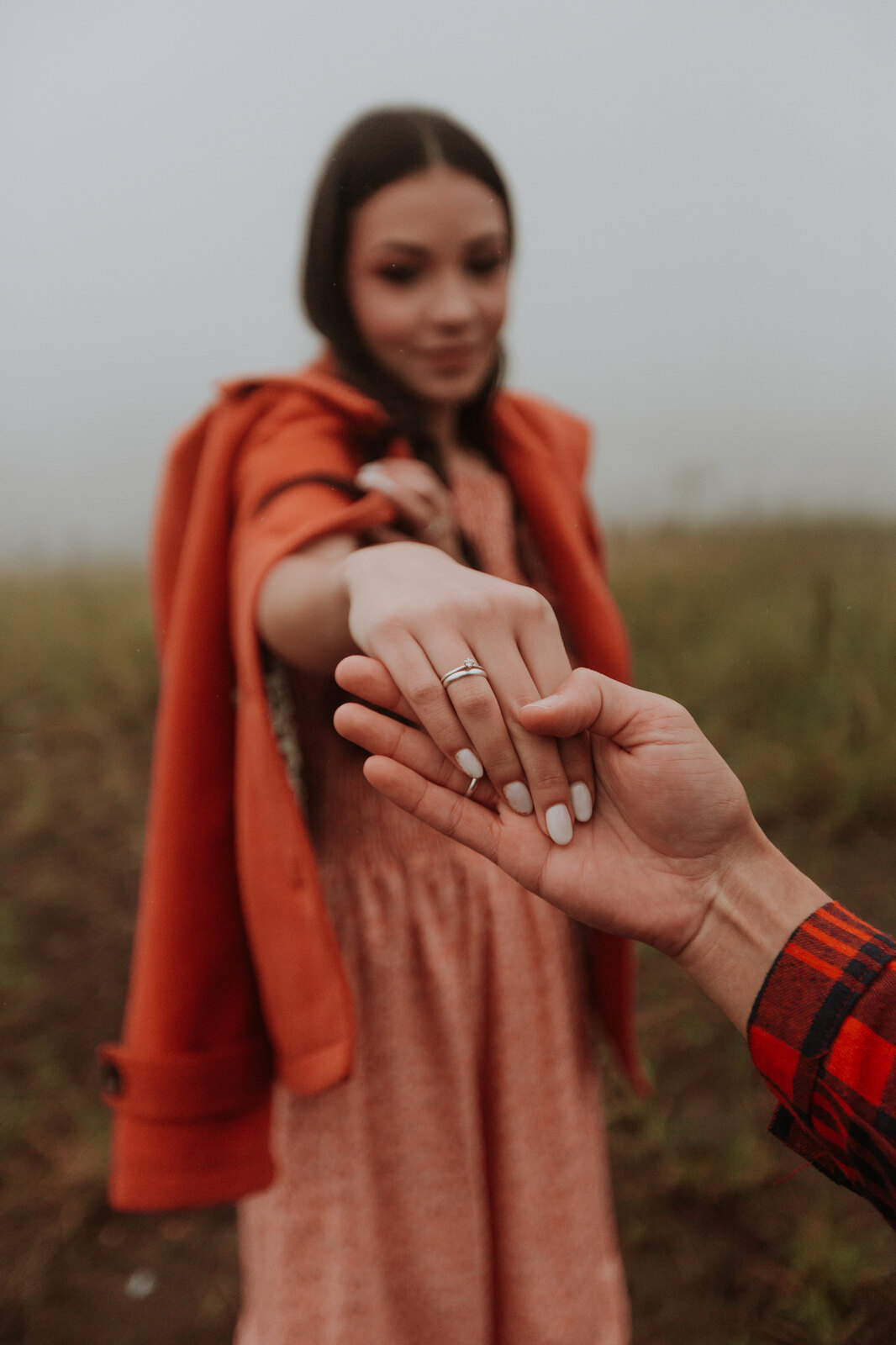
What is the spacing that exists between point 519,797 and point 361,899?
328mm

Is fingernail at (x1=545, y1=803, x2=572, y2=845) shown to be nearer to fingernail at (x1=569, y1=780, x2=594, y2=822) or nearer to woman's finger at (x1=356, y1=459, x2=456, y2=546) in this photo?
fingernail at (x1=569, y1=780, x2=594, y2=822)

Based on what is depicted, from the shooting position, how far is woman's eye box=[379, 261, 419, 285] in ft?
2.10

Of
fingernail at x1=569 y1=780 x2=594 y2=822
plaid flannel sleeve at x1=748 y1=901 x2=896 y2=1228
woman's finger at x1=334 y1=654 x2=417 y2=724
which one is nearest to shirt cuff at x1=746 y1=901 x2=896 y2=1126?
plaid flannel sleeve at x1=748 y1=901 x2=896 y2=1228

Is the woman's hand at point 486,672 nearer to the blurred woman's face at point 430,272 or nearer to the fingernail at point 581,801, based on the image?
the fingernail at point 581,801

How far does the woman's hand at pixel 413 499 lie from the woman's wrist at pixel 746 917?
27 centimetres

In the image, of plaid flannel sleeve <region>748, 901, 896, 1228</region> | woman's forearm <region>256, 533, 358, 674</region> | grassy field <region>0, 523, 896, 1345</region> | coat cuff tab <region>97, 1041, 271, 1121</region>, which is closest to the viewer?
plaid flannel sleeve <region>748, 901, 896, 1228</region>

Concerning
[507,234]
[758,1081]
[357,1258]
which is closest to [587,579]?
[507,234]

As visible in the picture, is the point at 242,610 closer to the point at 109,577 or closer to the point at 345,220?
the point at 345,220

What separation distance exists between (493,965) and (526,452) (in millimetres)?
469

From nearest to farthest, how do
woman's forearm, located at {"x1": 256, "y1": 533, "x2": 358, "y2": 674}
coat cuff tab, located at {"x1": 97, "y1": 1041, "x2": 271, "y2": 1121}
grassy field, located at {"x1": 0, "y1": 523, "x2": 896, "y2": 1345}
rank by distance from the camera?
woman's forearm, located at {"x1": 256, "y1": 533, "x2": 358, "y2": 674} < coat cuff tab, located at {"x1": 97, "y1": 1041, "x2": 271, "y2": 1121} < grassy field, located at {"x1": 0, "y1": 523, "x2": 896, "y2": 1345}

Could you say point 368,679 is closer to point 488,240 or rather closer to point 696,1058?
point 488,240

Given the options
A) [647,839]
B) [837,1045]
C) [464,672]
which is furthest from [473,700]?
[837,1045]

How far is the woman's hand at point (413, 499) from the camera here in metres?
0.58

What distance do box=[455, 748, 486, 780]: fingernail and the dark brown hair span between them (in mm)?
336
